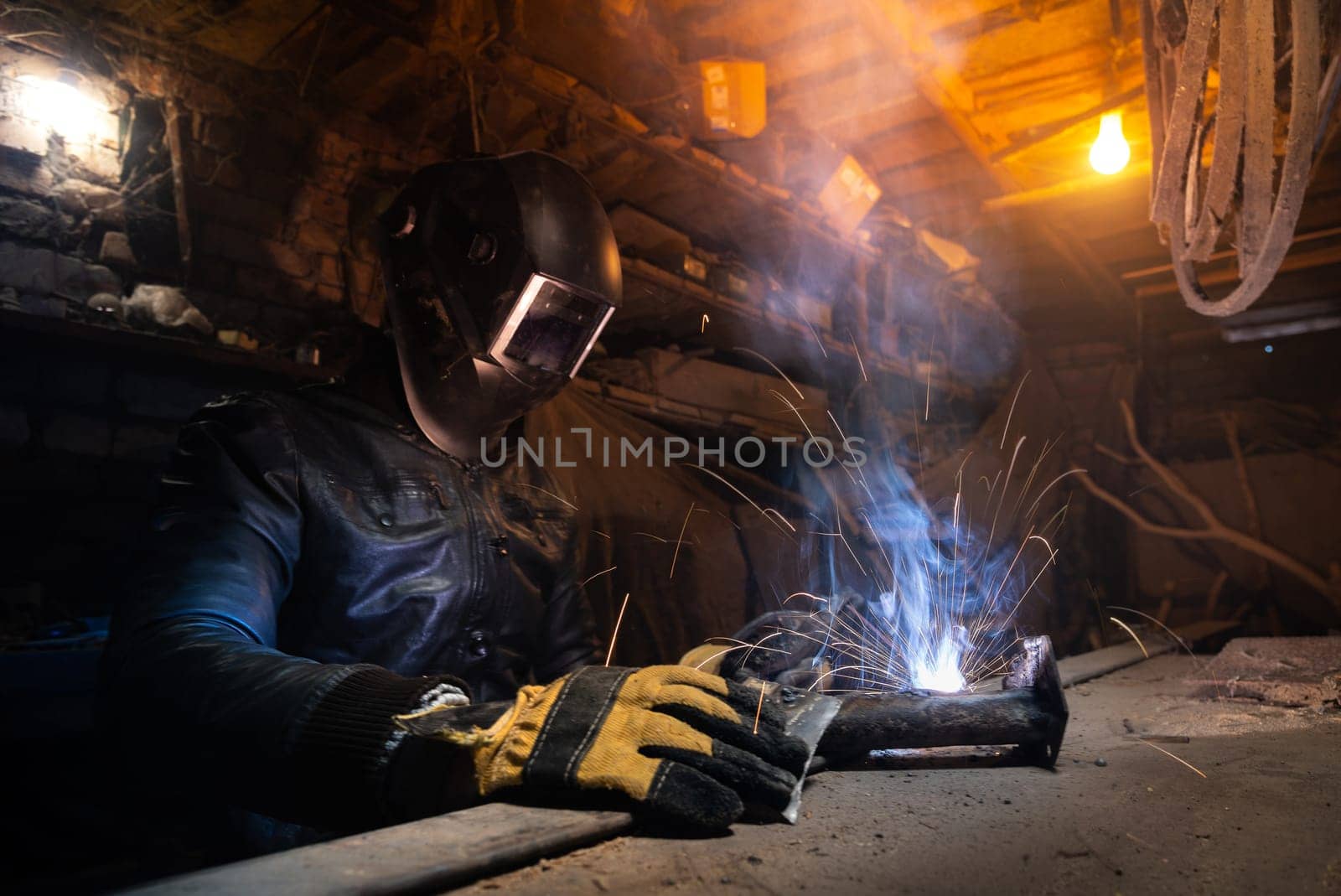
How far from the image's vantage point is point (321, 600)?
1.97 m

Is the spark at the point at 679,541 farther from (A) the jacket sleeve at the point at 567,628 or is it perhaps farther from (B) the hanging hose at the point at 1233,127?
(B) the hanging hose at the point at 1233,127

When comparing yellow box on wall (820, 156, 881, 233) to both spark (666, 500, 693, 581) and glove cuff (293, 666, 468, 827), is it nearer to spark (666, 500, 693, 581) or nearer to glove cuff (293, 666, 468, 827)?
spark (666, 500, 693, 581)

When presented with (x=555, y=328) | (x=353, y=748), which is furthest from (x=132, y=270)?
(x=353, y=748)

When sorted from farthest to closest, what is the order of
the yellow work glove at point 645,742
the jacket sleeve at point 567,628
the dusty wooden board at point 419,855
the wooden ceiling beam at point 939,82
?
the wooden ceiling beam at point 939,82
the jacket sleeve at point 567,628
the yellow work glove at point 645,742
the dusty wooden board at point 419,855

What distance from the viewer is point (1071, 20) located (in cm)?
336

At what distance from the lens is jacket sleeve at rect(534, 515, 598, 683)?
251 centimetres

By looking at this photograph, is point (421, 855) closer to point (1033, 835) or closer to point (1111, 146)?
point (1033, 835)

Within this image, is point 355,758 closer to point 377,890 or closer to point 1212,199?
point 377,890

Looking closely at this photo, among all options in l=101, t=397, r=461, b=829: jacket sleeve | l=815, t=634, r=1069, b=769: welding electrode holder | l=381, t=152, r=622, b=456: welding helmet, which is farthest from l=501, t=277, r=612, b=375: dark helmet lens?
l=815, t=634, r=1069, b=769: welding electrode holder

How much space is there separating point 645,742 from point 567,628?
1.45 metres

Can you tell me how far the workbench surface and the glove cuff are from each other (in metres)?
0.31

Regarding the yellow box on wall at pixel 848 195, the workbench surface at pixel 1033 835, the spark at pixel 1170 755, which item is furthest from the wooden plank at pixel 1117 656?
the yellow box on wall at pixel 848 195

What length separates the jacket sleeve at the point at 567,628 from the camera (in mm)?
2510

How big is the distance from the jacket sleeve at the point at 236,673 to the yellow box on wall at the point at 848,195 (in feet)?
11.5
